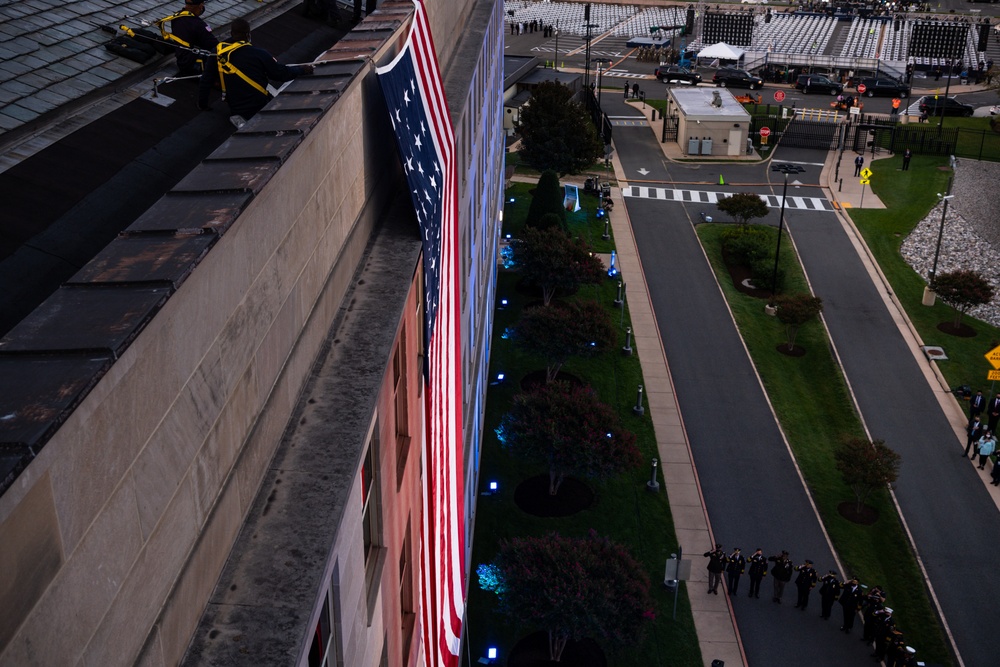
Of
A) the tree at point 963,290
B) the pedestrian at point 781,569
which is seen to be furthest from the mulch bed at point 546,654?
the tree at point 963,290

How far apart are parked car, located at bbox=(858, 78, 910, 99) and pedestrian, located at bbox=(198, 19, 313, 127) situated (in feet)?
275

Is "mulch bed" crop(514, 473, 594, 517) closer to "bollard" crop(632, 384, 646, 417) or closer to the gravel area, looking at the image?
"bollard" crop(632, 384, 646, 417)

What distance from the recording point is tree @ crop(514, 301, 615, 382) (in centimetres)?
3784

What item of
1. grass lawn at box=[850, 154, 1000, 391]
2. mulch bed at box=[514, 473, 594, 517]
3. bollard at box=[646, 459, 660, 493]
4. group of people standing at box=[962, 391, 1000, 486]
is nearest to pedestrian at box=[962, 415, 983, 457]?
group of people standing at box=[962, 391, 1000, 486]

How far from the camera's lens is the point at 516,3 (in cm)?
13788

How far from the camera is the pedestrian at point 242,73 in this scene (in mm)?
14055

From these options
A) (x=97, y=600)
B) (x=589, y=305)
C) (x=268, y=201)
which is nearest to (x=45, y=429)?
(x=97, y=600)

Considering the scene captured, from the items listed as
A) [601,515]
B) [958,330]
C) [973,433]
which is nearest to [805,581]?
[601,515]

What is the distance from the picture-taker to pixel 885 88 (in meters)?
90.3

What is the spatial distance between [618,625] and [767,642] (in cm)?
542

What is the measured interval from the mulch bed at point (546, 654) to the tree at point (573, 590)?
0.34 meters

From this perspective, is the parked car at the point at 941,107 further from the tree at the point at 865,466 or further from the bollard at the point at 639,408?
the tree at the point at 865,466

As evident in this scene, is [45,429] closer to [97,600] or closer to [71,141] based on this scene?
[97,600]

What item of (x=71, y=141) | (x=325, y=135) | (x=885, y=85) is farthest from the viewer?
(x=885, y=85)
